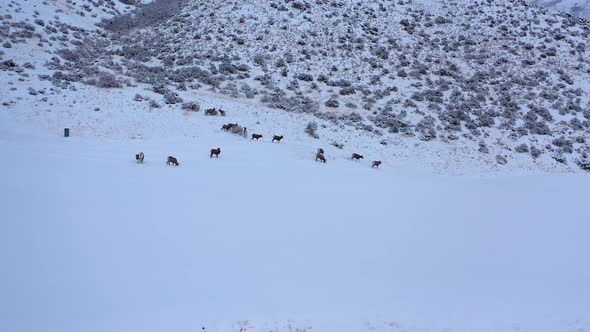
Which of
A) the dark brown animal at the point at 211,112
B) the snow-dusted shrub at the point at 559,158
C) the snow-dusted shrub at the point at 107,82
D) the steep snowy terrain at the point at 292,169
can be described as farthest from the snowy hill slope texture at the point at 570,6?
the snow-dusted shrub at the point at 107,82

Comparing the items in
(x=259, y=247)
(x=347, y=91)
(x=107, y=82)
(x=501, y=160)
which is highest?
(x=347, y=91)

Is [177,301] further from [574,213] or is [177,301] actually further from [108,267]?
[574,213]

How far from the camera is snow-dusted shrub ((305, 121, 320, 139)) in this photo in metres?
22.8

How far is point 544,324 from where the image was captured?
34.3 ft

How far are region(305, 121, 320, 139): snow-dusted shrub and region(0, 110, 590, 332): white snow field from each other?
428 centimetres

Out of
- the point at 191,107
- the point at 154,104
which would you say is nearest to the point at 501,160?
the point at 191,107

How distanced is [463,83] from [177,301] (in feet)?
89.8

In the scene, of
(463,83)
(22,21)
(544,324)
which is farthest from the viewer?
(463,83)

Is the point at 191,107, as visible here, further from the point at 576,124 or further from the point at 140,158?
the point at 576,124

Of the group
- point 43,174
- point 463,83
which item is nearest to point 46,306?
point 43,174

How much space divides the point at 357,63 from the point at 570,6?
277ft

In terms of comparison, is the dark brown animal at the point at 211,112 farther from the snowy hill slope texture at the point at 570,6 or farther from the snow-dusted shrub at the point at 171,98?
the snowy hill slope texture at the point at 570,6

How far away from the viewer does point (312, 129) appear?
23109 mm

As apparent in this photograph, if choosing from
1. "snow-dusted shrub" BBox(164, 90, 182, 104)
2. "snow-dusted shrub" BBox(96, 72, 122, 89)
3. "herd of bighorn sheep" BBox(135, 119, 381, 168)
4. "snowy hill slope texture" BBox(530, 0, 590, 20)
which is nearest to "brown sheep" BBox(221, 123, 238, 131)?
"herd of bighorn sheep" BBox(135, 119, 381, 168)
